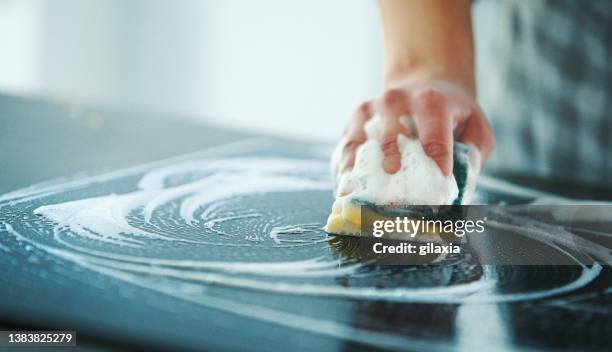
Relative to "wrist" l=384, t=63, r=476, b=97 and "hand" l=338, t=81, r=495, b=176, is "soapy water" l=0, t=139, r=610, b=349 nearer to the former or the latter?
"hand" l=338, t=81, r=495, b=176

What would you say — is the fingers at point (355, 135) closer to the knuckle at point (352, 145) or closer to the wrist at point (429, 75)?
the knuckle at point (352, 145)

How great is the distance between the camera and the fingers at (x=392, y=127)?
0.73 metres

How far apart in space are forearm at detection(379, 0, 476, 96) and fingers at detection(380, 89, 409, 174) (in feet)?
0.46

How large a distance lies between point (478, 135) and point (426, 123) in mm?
138

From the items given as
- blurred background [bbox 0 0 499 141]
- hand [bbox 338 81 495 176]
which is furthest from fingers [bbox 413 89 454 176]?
blurred background [bbox 0 0 499 141]

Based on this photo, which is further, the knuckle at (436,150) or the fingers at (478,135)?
the fingers at (478,135)

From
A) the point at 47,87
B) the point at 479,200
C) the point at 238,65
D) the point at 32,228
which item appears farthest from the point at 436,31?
the point at 47,87

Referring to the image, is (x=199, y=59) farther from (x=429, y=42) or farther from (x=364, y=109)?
(x=364, y=109)

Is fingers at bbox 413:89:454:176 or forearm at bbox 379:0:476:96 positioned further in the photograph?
forearm at bbox 379:0:476:96

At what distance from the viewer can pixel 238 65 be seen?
9.70 feet

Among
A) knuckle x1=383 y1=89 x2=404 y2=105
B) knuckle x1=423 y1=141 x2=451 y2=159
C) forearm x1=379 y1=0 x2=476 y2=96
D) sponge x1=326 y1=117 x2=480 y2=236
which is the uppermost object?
forearm x1=379 y1=0 x2=476 y2=96

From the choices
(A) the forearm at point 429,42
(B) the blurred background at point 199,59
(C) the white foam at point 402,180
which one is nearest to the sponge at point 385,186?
(C) the white foam at point 402,180

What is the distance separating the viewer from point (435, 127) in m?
0.76

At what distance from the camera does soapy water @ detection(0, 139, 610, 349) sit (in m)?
0.57
